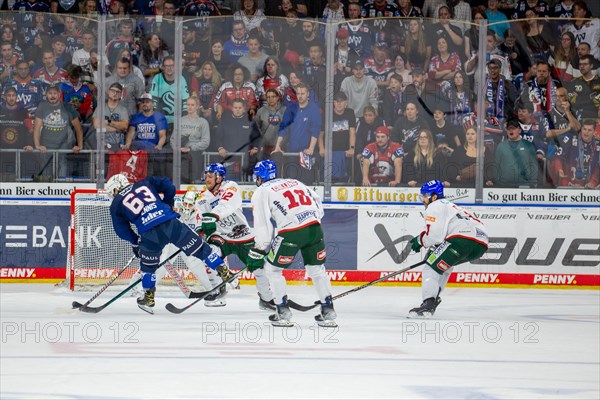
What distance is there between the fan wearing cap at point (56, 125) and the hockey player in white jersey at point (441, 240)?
368cm

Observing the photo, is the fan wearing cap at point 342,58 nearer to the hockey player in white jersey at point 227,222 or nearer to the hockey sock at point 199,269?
the hockey player in white jersey at point 227,222

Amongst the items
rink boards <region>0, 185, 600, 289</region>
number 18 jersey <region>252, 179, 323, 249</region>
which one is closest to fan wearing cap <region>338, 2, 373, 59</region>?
rink boards <region>0, 185, 600, 289</region>

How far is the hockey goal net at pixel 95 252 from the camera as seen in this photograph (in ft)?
30.4

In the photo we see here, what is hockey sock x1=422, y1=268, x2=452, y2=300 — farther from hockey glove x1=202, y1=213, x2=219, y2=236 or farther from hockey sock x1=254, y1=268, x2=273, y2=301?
hockey glove x1=202, y1=213, x2=219, y2=236

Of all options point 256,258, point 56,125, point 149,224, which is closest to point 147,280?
point 149,224

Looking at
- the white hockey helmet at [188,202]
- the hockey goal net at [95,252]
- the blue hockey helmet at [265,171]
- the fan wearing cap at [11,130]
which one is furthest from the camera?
the fan wearing cap at [11,130]

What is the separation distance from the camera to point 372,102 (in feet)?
32.9

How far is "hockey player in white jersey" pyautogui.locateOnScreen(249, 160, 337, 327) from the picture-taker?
718cm

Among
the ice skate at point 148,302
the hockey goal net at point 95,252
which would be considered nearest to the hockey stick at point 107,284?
the hockey goal net at point 95,252

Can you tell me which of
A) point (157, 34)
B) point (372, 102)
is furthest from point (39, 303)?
point (372, 102)

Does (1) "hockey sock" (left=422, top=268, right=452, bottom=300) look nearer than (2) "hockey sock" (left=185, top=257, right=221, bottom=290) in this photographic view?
Yes

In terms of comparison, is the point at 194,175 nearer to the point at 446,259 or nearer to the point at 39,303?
the point at 39,303

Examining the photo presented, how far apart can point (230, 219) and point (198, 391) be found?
3.42 metres

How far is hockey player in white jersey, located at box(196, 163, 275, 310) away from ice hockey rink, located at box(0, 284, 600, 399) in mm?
321
